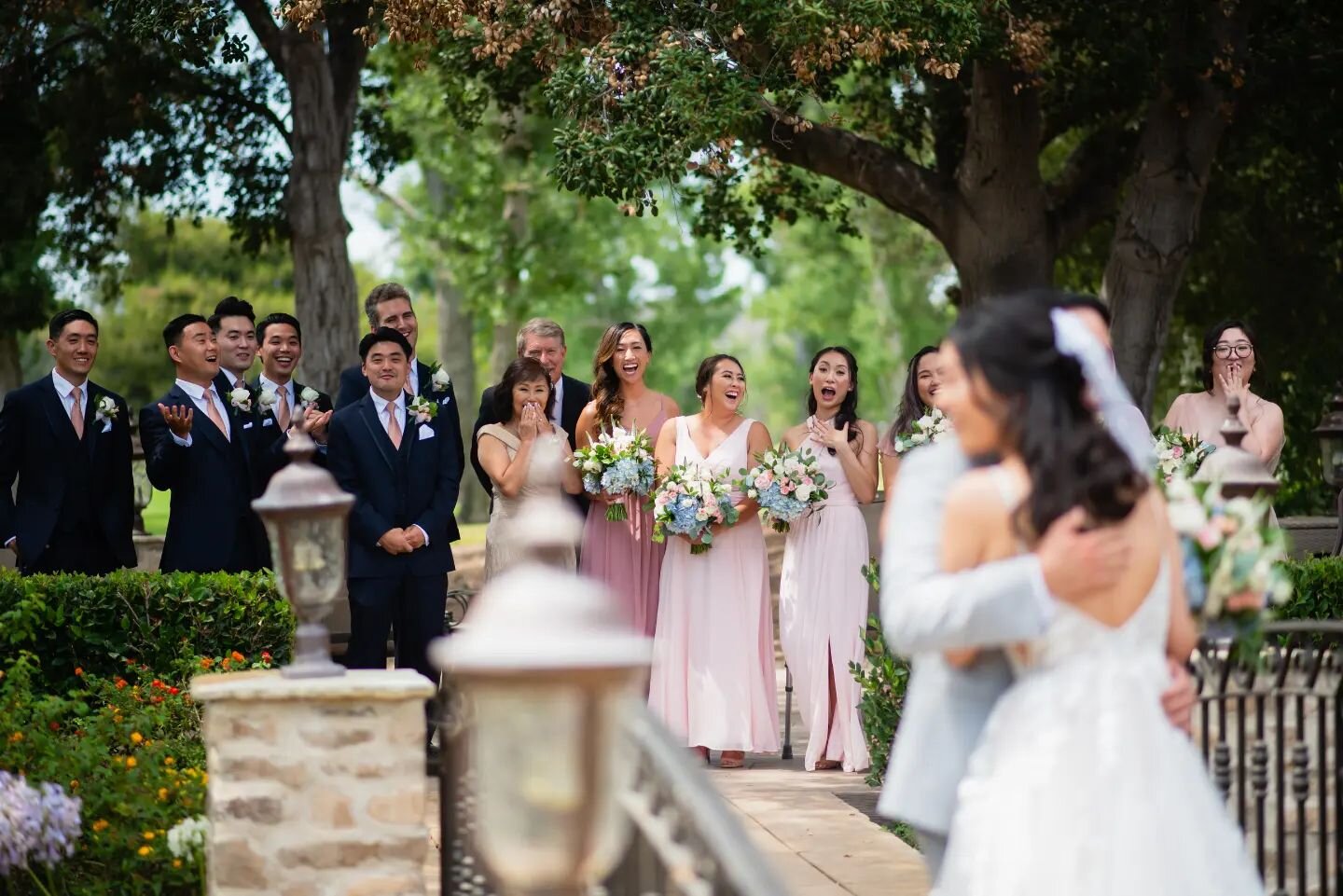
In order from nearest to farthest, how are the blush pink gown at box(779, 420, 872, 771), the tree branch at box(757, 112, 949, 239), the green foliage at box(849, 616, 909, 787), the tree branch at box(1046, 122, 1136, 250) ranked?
the green foliage at box(849, 616, 909, 787)
the blush pink gown at box(779, 420, 872, 771)
the tree branch at box(757, 112, 949, 239)
the tree branch at box(1046, 122, 1136, 250)

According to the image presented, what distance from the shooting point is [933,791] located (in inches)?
151

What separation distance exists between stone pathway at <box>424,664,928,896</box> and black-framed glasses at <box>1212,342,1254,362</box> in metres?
3.13

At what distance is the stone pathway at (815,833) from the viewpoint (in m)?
6.79

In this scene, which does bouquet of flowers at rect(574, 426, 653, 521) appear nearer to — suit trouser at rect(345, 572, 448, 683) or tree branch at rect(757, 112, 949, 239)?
suit trouser at rect(345, 572, 448, 683)

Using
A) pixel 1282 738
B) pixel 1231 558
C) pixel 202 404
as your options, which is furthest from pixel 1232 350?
pixel 1231 558

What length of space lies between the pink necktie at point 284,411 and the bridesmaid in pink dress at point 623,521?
1.74m

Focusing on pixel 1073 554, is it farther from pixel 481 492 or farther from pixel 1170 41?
pixel 481 492

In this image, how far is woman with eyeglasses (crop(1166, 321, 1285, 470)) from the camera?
32.5 feet

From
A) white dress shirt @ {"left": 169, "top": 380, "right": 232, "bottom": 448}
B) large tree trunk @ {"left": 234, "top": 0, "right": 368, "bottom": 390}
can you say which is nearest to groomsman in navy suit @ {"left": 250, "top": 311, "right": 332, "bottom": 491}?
white dress shirt @ {"left": 169, "top": 380, "right": 232, "bottom": 448}

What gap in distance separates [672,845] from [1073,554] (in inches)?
39.5

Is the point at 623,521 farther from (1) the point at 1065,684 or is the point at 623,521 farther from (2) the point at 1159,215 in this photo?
(2) the point at 1159,215

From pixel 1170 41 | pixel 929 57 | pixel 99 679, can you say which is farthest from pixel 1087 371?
pixel 1170 41

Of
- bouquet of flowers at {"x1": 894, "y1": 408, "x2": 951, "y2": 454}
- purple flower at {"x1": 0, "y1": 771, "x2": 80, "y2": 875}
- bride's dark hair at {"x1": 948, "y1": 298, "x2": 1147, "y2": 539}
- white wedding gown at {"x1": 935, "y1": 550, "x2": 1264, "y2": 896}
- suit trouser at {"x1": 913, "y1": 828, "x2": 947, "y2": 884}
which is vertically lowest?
purple flower at {"x1": 0, "y1": 771, "x2": 80, "y2": 875}

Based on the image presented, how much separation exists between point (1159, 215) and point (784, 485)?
23.4 ft
